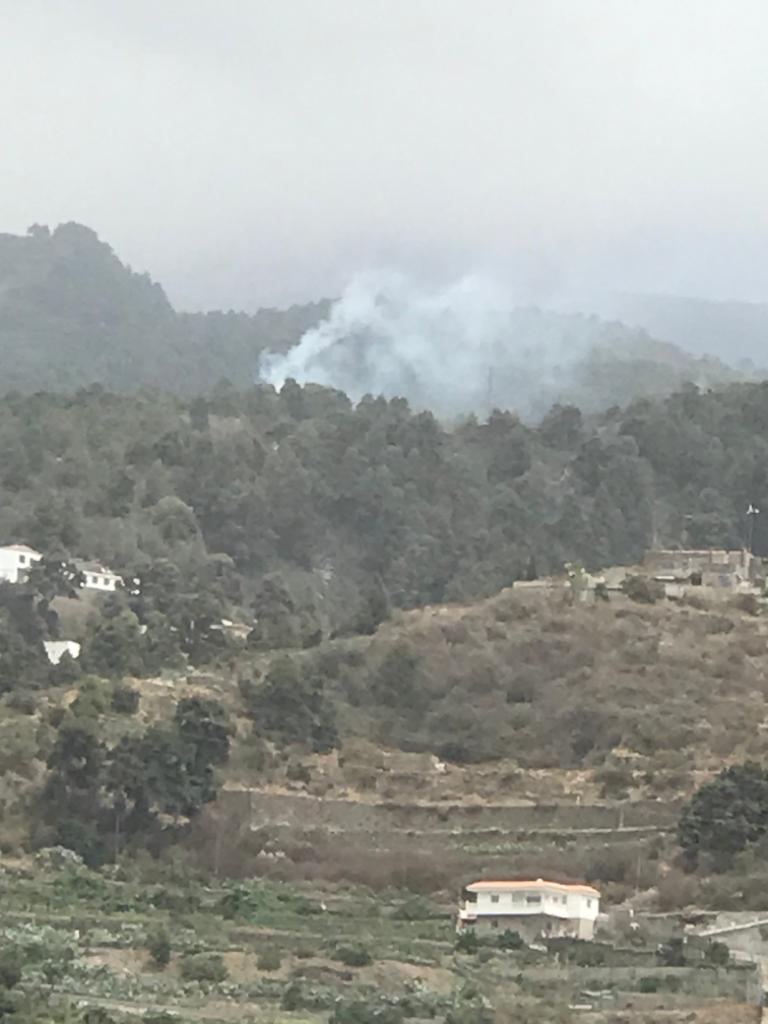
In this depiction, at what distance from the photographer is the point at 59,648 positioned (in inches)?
2645

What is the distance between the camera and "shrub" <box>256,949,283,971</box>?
4116cm

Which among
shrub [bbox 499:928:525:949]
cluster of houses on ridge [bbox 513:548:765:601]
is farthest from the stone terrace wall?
cluster of houses on ridge [bbox 513:548:765:601]

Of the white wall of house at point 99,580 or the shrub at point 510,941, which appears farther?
the white wall of house at point 99,580

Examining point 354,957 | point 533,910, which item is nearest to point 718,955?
point 533,910

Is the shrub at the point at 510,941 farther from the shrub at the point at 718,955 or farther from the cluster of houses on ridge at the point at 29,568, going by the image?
the cluster of houses on ridge at the point at 29,568

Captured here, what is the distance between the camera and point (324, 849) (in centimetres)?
5125

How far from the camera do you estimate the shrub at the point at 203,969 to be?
4025cm

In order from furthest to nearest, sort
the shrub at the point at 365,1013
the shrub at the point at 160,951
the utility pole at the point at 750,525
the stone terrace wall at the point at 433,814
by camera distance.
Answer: the utility pole at the point at 750,525
the stone terrace wall at the point at 433,814
the shrub at the point at 160,951
the shrub at the point at 365,1013

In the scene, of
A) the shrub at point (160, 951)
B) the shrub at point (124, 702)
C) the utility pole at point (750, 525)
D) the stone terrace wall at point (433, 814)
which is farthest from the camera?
the utility pole at point (750, 525)

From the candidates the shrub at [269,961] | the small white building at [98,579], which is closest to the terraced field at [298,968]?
the shrub at [269,961]

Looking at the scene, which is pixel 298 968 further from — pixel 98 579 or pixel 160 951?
pixel 98 579

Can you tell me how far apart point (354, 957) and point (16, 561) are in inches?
1459

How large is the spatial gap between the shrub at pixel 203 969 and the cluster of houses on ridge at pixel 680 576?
2510cm

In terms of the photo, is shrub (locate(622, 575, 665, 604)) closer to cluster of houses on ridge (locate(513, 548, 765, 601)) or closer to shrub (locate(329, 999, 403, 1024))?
cluster of houses on ridge (locate(513, 548, 765, 601))
